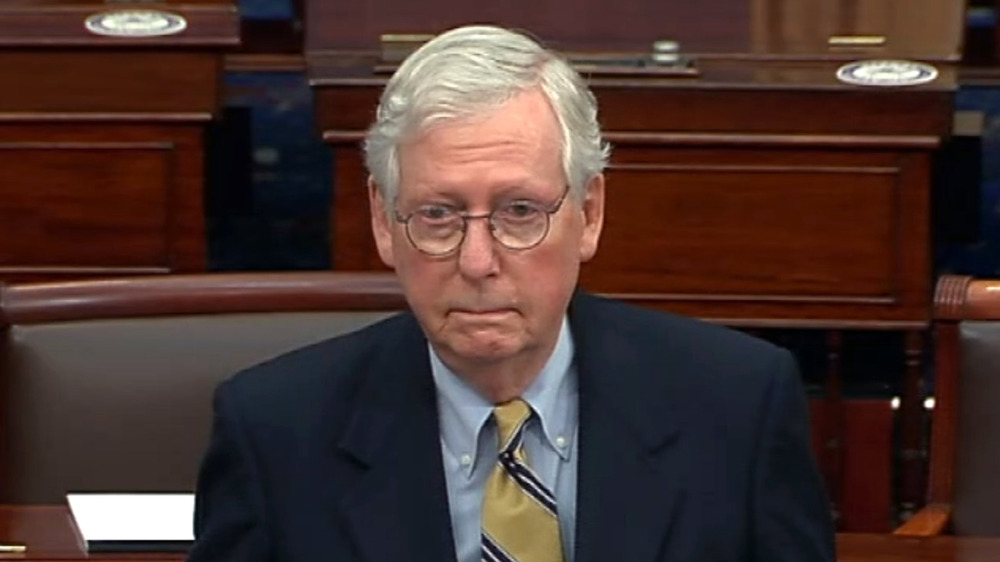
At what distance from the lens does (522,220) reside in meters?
1.69

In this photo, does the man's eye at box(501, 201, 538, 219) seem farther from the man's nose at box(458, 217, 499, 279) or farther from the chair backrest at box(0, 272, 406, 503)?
the chair backrest at box(0, 272, 406, 503)

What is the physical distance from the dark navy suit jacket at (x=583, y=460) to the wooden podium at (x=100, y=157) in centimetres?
189

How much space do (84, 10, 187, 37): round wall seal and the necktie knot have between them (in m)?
2.13

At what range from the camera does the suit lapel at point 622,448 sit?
70.7 inches

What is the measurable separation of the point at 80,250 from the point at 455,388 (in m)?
2.02

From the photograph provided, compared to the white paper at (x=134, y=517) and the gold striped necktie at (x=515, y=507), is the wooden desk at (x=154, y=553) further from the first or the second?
the gold striped necktie at (x=515, y=507)

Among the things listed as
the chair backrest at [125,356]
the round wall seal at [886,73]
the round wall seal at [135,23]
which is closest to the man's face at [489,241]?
the chair backrest at [125,356]

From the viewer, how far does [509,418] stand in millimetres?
1810

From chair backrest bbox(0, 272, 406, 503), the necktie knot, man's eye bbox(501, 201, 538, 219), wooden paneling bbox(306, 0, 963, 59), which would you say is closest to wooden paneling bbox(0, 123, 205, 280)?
wooden paneling bbox(306, 0, 963, 59)

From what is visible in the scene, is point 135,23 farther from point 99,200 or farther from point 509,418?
point 509,418

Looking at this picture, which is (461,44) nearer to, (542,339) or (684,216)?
(542,339)

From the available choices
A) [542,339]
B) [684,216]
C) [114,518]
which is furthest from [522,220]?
[684,216]

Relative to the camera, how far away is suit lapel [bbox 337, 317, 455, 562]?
1792 millimetres

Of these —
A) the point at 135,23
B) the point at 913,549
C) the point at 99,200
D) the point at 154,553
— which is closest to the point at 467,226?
the point at 154,553
